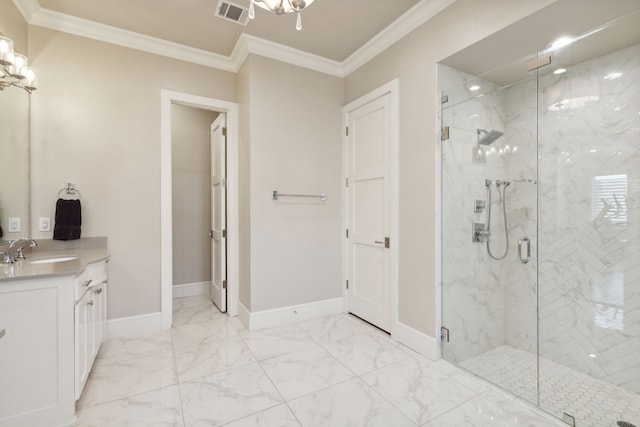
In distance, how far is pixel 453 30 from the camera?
2.16 metres

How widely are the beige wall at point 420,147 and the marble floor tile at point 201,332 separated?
66.7 inches

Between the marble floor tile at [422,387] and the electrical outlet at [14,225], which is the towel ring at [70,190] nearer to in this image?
the electrical outlet at [14,225]

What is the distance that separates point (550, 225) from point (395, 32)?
2050 mm

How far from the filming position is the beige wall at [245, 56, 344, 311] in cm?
295

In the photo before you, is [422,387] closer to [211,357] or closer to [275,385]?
[275,385]

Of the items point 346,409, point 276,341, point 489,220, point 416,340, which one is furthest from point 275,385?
point 489,220

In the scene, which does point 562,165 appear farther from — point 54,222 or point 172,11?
point 54,222

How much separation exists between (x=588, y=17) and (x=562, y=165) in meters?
0.97

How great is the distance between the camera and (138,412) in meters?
1.73

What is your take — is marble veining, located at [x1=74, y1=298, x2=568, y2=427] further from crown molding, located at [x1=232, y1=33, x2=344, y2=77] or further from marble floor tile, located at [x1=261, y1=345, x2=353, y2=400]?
crown molding, located at [x1=232, y1=33, x2=344, y2=77]

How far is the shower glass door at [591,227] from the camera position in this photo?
1903mm

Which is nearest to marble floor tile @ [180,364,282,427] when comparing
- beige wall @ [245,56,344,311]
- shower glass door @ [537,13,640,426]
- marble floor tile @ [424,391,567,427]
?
beige wall @ [245,56,344,311]

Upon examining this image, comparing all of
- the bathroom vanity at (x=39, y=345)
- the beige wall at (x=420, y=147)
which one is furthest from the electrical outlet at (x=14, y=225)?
the beige wall at (x=420, y=147)

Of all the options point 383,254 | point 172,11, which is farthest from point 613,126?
point 172,11
